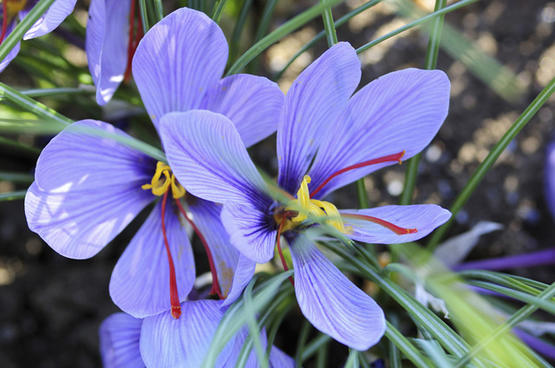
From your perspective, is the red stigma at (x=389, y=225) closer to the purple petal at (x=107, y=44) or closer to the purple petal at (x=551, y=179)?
the purple petal at (x=107, y=44)

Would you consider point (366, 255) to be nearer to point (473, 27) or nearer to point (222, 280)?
point (222, 280)

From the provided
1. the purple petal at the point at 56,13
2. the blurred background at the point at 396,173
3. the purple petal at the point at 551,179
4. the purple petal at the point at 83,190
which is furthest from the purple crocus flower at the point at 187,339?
the purple petal at the point at 551,179

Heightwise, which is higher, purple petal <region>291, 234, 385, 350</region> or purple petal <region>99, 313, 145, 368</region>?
purple petal <region>291, 234, 385, 350</region>

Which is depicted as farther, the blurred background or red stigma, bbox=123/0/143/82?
the blurred background

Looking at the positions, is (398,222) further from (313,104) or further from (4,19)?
(4,19)

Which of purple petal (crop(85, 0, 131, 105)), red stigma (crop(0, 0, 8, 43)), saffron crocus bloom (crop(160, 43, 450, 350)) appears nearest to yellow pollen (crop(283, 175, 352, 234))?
saffron crocus bloom (crop(160, 43, 450, 350))

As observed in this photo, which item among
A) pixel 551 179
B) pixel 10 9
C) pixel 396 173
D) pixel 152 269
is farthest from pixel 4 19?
pixel 551 179

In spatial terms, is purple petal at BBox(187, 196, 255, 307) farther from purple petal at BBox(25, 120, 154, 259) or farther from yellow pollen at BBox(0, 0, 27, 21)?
yellow pollen at BBox(0, 0, 27, 21)
